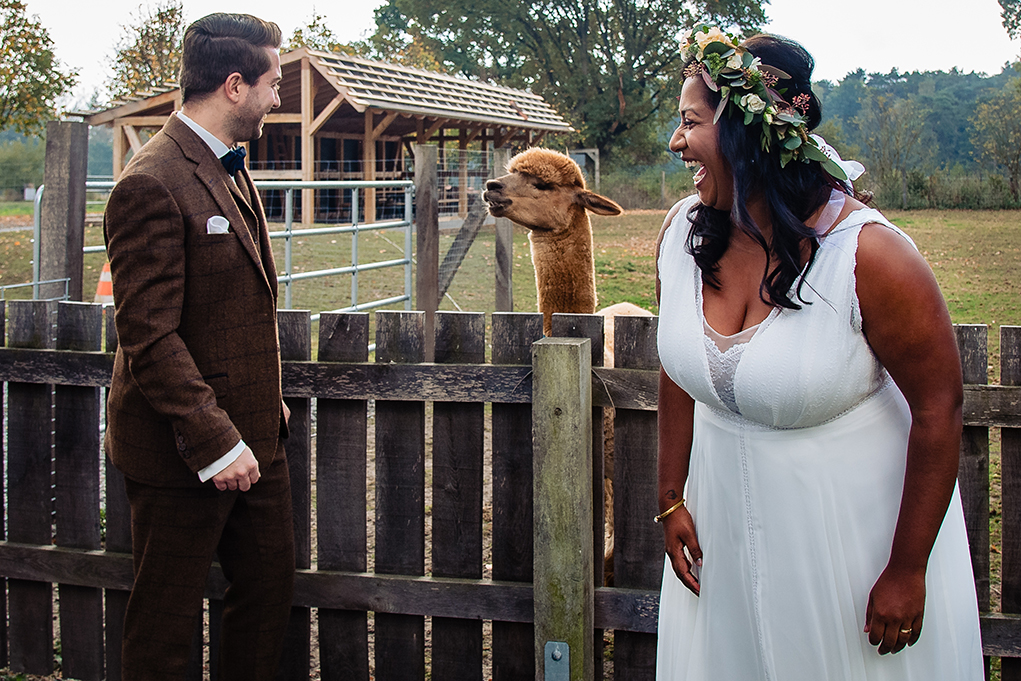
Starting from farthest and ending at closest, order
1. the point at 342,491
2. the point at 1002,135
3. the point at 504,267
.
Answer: the point at 1002,135 < the point at 504,267 < the point at 342,491

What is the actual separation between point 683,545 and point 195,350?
1.36 meters

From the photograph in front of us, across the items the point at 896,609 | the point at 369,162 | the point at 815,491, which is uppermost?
the point at 369,162

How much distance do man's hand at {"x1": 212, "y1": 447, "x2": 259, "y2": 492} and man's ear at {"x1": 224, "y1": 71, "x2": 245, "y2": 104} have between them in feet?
3.10

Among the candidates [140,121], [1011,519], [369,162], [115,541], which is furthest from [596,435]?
[140,121]

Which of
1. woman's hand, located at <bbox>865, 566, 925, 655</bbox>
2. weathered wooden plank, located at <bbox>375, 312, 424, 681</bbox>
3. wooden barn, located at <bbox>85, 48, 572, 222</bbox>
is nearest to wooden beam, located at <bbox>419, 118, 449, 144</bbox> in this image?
wooden barn, located at <bbox>85, 48, 572, 222</bbox>

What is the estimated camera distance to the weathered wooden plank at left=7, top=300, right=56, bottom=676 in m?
3.31

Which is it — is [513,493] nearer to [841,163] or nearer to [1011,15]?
[841,163]

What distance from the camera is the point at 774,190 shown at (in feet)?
6.19

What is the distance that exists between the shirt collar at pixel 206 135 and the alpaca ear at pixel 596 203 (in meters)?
2.72

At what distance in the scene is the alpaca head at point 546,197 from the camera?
16.4 feet

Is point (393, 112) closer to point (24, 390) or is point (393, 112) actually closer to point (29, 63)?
point (29, 63)

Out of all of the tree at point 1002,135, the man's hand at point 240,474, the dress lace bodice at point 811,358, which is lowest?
the man's hand at point 240,474

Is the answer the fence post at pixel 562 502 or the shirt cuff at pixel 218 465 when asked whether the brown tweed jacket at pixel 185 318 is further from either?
the fence post at pixel 562 502

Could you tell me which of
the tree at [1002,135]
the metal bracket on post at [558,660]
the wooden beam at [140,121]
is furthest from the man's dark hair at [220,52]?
the wooden beam at [140,121]
